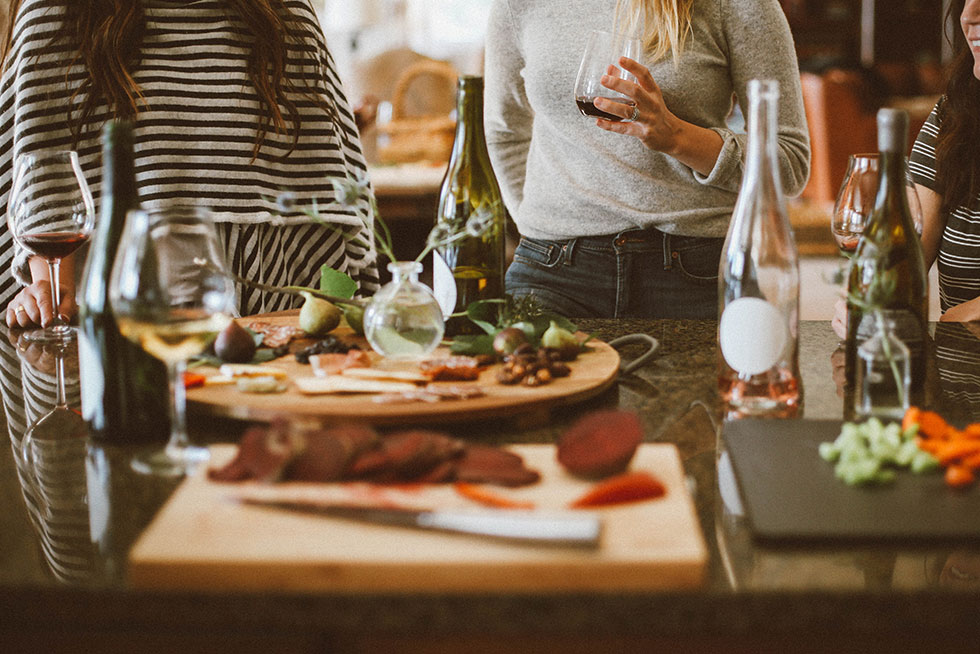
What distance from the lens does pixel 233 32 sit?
1729mm

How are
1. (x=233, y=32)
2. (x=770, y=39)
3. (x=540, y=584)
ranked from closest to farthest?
(x=540, y=584) < (x=770, y=39) < (x=233, y=32)

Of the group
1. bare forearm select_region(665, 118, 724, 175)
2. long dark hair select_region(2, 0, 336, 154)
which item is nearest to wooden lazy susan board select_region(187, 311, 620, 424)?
bare forearm select_region(665, 118, 724, 175)

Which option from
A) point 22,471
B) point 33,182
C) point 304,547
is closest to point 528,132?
point 33,182

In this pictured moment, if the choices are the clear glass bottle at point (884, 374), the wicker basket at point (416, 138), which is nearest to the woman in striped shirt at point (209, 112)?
the clear glass bottle at point (884, 374)

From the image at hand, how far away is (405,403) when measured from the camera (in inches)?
36.2

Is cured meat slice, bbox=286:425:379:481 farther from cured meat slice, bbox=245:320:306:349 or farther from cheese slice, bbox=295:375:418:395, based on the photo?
cured meat slice, bbox=245:320:306:349

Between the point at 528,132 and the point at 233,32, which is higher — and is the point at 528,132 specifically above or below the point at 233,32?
below

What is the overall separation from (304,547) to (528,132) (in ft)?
4.88

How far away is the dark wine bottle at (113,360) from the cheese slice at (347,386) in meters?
0.14

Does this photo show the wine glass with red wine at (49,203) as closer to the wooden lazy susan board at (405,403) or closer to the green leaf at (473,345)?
the wooden lazy susan board at (405,403)

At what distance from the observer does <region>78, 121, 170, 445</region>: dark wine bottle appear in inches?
34.0

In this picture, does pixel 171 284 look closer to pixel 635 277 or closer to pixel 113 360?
pixel 113 360

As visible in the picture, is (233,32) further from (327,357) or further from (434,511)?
(434,511)

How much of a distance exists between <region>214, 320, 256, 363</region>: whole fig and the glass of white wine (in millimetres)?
265
